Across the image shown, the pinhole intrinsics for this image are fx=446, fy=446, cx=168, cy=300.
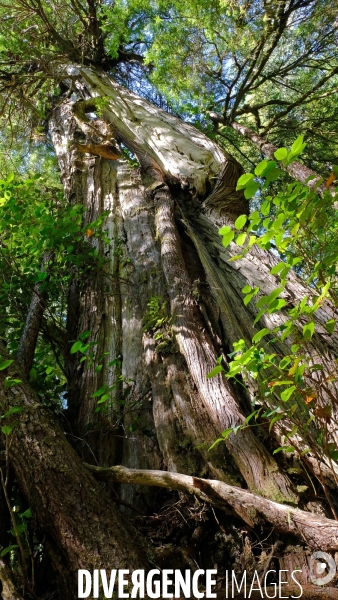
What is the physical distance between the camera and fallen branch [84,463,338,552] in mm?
1493

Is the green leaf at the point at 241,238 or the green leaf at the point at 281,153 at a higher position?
the green leaf at the point at 281,153

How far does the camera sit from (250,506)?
163 cm

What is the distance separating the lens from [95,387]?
2.89 metres

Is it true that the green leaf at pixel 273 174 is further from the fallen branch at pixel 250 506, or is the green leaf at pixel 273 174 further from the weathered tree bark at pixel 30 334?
the weathered tree bark at pixel 30 334

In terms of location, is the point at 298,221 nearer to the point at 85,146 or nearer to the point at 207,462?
the point at 207,462

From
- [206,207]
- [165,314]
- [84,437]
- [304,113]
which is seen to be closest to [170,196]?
[206,207]

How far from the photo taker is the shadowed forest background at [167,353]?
1583 millimetres

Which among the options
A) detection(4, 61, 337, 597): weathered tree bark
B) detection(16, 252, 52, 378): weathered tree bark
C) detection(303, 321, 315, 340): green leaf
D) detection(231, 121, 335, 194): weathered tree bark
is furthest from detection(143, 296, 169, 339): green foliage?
detection(231, 121, 335, 194): weathered tree bark

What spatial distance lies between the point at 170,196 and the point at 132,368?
83.5 inches

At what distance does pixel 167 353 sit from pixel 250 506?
117 cm

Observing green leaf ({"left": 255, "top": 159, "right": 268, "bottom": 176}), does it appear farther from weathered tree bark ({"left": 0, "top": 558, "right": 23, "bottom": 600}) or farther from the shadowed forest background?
weathered tree bark ({"left": 0, "top": 558, "right": 23, "bottom": 600})

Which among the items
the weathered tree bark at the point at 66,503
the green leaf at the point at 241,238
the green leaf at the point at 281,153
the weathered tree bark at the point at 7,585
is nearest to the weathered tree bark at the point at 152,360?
the weathered tree bark at the point at 66,503

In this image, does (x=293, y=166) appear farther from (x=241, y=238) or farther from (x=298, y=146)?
(x=241, y=238)


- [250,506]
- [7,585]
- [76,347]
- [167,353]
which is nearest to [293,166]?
[167,353]
